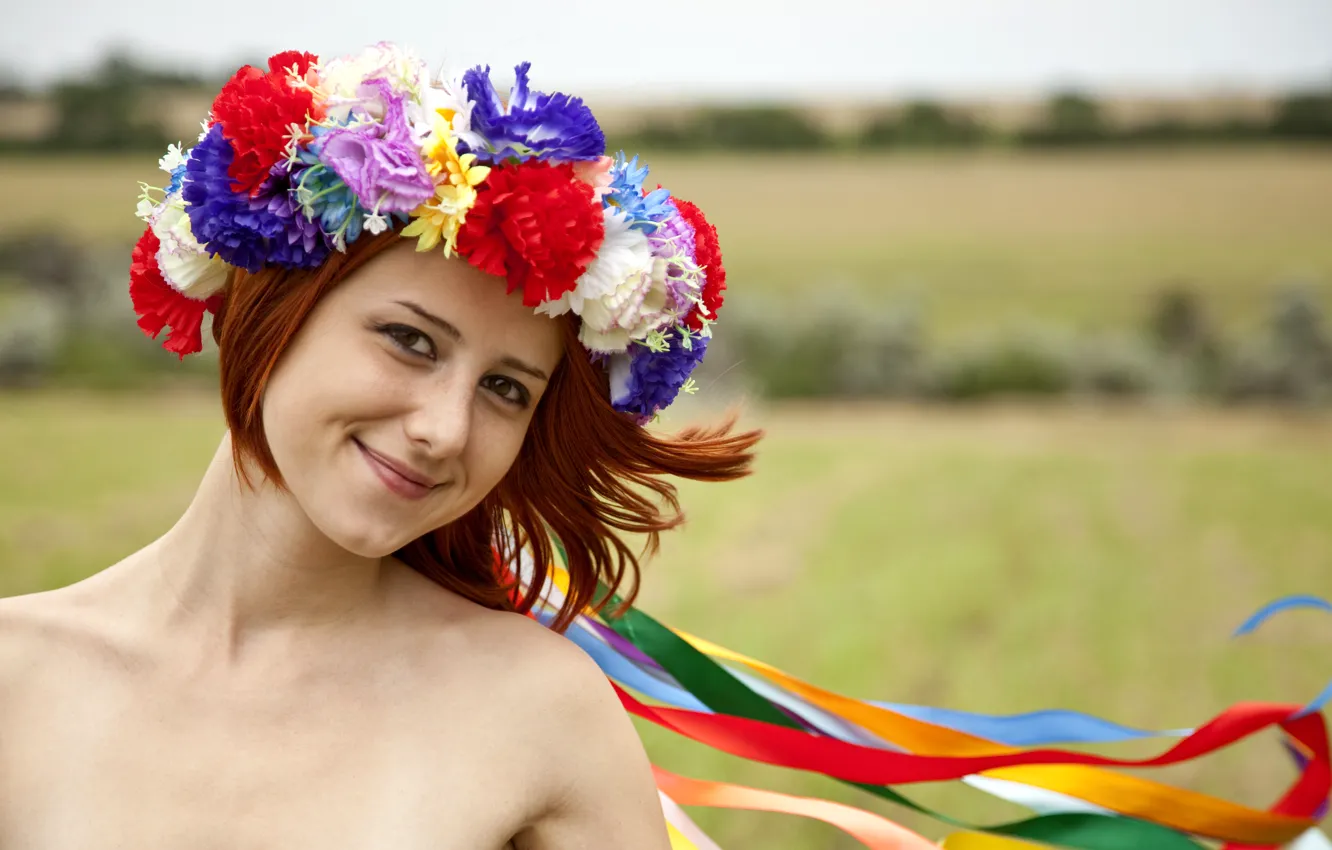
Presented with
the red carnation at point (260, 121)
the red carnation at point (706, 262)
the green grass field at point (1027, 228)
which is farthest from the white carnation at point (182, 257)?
the green grass field at point (1027, 228)

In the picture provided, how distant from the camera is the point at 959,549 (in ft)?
23.9

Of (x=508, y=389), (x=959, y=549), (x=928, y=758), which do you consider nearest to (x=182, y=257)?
(x=508, y=389)

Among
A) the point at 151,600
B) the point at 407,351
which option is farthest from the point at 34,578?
the point at 407,351

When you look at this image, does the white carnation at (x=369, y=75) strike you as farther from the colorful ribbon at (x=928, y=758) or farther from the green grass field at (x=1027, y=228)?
the green grass field at (x=1027, y=228)

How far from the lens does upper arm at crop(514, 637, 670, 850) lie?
169 cm

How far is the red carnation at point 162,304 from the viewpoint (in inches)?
66.4

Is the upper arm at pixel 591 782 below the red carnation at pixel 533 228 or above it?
below

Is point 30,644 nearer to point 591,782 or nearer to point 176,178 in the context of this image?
point 176,178

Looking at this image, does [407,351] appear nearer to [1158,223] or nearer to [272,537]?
[272,537]

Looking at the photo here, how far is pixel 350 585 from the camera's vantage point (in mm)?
1738

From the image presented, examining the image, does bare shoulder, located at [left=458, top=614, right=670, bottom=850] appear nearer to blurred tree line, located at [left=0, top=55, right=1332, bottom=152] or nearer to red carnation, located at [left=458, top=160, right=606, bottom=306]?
red carnation, located at [left=458, top=160, right=606, bottom=306]

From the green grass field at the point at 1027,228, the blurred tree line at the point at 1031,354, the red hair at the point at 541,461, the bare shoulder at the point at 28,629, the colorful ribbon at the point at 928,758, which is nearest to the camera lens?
the red hair at the point at 541,461

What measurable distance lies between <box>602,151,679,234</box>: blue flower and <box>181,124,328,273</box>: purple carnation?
0.37m

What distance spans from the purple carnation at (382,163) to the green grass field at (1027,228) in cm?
908
